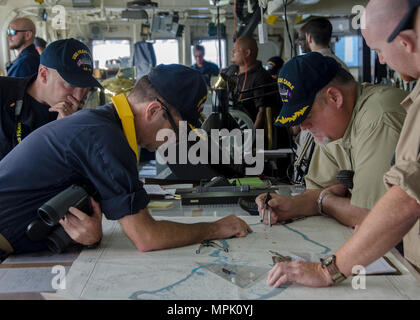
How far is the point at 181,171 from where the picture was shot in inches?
116

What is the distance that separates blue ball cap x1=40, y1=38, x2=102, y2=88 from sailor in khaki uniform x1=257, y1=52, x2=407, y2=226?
1.14 meters

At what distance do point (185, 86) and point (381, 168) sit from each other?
2.58 feet

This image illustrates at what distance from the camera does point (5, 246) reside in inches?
59.9

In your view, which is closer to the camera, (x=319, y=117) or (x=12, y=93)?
(x=319, y=117)

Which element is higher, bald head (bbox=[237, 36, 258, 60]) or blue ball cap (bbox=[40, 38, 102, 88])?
bald head (bbox=[237, 36, 258, 60])

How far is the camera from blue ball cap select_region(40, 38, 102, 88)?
7.96ft

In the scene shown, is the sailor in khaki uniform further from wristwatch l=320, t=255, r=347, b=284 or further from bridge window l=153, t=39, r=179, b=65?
bridge window l=153, t=39, r=179, b=65

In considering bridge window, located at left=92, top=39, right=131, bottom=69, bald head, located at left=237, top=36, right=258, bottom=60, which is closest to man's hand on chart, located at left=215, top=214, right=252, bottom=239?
bald head, located at left=237, top=36, right=258, bottom=60

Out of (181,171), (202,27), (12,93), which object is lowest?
(181,171)

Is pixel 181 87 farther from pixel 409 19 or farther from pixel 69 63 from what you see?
pixel 69 63

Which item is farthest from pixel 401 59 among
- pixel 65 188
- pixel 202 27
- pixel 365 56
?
pixel 202 27

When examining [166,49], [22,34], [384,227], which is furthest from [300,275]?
[166,49]

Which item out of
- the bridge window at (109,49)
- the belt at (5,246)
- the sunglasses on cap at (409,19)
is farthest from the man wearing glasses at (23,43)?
the bridge window at (109,49)
